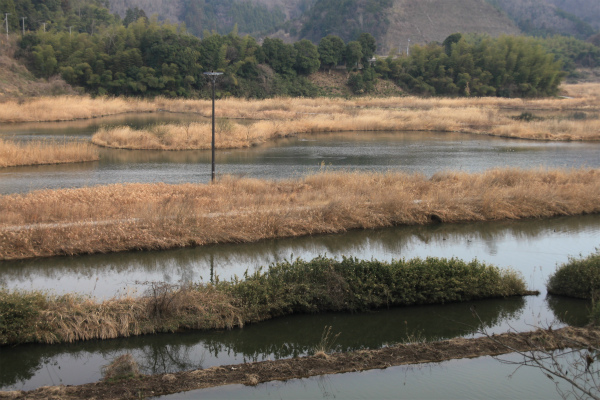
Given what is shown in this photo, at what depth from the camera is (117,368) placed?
8305mm

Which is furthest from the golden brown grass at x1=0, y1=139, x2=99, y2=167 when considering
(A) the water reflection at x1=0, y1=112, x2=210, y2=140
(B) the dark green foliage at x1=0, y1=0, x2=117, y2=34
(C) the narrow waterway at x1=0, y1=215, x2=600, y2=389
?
(B) the dark green foliage at x1=0, y1=0, x2=117, y2=34

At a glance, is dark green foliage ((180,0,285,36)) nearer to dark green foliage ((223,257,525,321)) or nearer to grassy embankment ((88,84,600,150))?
grassy embankment ((88,84,600,150))

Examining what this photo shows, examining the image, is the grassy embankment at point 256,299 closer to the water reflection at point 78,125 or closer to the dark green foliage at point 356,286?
the dark green foliage at point 356,286

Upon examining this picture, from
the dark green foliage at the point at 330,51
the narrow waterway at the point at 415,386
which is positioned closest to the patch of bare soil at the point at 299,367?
the narrow waterway at the point at 415,386

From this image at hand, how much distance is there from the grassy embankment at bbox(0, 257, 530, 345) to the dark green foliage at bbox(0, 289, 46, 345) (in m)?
0.01

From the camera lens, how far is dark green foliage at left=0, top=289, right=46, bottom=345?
9133mm

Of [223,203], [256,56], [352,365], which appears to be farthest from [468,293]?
[256,56]

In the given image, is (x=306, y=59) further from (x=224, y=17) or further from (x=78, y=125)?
(x=224, y=17)

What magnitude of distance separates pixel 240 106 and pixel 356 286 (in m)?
44.8

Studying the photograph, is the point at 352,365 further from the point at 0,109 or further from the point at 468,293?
the point at 0,109

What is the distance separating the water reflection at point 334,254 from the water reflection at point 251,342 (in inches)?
74.3

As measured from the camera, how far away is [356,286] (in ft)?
36.3

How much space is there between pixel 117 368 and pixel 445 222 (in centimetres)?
1292

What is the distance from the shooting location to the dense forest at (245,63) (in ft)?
204
